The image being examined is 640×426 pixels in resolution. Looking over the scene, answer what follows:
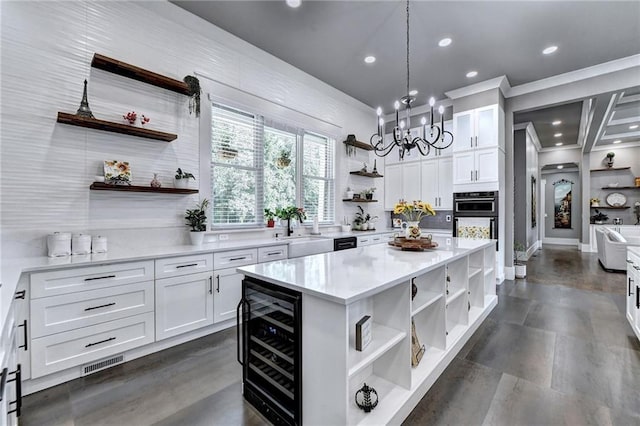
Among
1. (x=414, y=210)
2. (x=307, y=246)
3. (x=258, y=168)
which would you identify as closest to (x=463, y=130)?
(x=414, y=210)

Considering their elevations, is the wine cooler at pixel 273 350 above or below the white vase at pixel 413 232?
below

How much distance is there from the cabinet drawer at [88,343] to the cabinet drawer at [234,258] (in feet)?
2.42

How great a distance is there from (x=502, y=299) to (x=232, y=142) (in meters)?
4.39

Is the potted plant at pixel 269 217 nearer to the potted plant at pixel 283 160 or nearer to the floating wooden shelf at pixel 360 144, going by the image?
the potted plant at pixel 283 160

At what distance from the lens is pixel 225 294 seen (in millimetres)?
3010

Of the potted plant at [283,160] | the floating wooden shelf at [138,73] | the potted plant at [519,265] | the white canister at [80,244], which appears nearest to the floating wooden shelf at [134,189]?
the white canister at [80,244]

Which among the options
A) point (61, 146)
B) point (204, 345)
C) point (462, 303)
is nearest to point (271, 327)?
point (204, 345)

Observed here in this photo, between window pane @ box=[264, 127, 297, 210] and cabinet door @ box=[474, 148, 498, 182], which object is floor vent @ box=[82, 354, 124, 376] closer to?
window pane @ box=[264, 127, 297, 210]

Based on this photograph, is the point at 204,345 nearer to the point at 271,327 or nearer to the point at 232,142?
the point at 271,327

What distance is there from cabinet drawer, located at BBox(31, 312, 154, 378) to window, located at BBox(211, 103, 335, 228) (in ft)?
4.85

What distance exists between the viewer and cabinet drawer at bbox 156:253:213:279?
2526 mm

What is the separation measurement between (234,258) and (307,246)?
111 centimetres

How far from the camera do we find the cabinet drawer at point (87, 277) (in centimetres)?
196

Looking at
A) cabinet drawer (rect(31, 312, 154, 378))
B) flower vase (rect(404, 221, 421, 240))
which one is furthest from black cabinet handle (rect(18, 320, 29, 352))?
flower vase (rect(404, 221, 421, 240))
